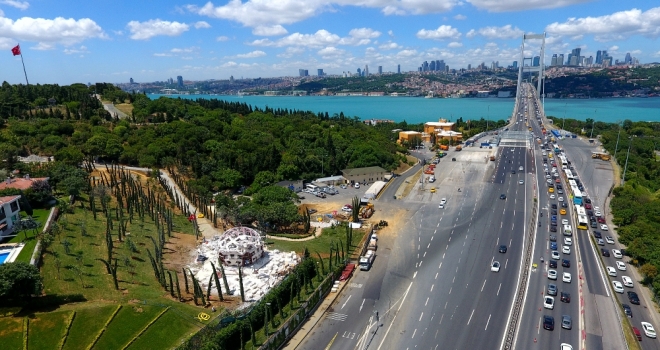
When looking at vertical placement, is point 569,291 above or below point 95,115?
below

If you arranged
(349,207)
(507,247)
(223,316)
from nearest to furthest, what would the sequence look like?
(223,316) < (507,247) < (349,207)

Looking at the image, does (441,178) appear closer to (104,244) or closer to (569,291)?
(569,291)

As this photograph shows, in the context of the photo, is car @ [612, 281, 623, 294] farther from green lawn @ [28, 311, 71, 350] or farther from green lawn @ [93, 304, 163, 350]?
green lawn @ [28, 311, 71, 350]

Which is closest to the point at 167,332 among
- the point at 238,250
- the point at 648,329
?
the point at 238,250

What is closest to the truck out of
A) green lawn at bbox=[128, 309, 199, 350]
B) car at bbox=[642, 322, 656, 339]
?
green lawn at bbox=[128, 309, 199, 350]

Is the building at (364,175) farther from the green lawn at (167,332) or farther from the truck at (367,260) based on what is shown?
the green lawn at (167,332)

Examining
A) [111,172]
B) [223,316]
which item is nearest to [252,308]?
[223,316]

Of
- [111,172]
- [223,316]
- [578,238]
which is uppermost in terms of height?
[111,172]

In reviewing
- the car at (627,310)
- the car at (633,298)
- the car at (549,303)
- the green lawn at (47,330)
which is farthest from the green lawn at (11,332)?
the car at (633,298)

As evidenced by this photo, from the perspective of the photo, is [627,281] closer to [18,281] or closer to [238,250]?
[238,250]
